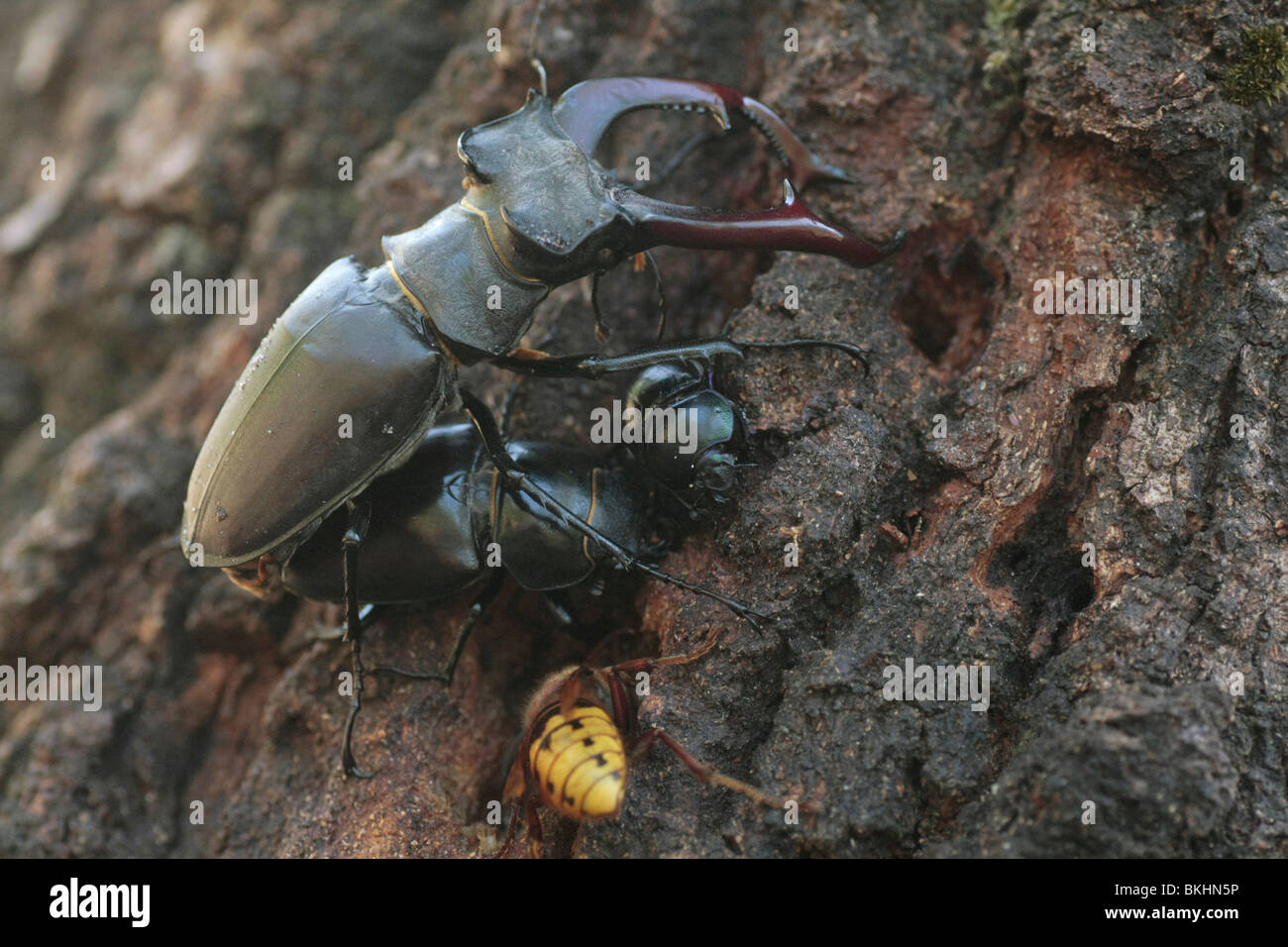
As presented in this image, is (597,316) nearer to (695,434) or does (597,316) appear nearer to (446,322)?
(446,322)

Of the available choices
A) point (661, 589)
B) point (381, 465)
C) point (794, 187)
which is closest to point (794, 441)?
point (661, 589)

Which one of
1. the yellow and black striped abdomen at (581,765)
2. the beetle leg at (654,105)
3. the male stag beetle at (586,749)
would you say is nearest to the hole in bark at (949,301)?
the beetle leg at (654,105)

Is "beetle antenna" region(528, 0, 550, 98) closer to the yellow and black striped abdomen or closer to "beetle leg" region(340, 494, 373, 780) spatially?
"beetle leg" region(340, 494, 373, 780)

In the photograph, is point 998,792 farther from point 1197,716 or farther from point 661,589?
point 661,589

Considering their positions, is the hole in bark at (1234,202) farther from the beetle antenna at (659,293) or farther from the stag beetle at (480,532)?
the beetle antenna at (659,293)

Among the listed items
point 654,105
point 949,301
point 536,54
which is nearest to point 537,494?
point 654,105
